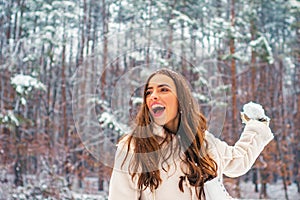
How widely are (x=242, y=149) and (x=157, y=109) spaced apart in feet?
1.07

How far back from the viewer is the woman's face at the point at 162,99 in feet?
3.34

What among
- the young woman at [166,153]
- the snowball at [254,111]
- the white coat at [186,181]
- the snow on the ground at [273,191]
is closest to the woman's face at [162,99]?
the young woman at [166,153]

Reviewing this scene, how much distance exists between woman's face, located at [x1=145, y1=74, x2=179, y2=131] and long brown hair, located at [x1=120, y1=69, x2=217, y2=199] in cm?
1

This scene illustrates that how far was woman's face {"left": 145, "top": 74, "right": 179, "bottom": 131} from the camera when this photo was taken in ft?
3.34

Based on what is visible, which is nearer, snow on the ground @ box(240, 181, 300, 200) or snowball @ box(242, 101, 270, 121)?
snowball @ box(242, 101, 270, 121)

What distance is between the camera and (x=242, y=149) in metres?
1.22

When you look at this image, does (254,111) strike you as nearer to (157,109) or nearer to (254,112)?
(254,112)

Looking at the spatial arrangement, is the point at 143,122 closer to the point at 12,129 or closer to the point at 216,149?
the point at 216,149

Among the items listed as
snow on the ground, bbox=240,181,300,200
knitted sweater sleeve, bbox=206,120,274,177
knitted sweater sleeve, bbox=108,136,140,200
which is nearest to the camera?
knitted sweater sleeve, bbox=108,136,140,200

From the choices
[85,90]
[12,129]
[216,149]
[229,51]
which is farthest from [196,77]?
[12,129]

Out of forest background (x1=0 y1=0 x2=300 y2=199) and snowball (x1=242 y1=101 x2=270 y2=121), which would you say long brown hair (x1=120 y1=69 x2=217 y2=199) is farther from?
forest background (x1=0 y1=0 x2=300 y2=199)

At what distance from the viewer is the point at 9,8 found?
4.27 m


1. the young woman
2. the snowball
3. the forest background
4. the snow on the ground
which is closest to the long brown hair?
the young woman

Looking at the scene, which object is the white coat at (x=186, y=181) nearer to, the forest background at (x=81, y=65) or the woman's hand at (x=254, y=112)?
the woman's hand at (x=254, y=112)
